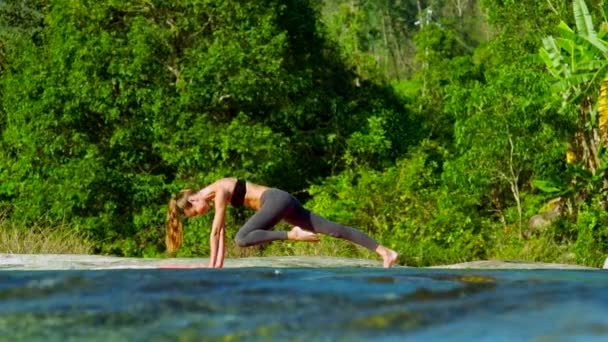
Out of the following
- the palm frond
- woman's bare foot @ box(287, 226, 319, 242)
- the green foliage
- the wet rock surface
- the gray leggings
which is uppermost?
the palm frond

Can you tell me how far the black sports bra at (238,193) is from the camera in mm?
9328

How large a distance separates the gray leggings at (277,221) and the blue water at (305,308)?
8.33 feet

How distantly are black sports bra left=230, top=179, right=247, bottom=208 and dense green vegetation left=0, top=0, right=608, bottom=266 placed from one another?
27.4ft

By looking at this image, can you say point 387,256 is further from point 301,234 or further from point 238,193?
point 238,193

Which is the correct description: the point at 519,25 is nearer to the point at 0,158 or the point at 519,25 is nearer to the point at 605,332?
the point at 0,158

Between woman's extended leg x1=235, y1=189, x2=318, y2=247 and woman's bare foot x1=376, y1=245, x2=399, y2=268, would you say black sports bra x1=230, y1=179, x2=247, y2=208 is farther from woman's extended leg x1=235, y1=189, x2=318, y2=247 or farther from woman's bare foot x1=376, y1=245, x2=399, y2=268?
woman's bare foot x1=376, y1=245, x2=399, y2=268


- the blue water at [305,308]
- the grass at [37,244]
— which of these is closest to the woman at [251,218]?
the blue water at [305,308]

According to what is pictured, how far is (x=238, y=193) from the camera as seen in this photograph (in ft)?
30.8

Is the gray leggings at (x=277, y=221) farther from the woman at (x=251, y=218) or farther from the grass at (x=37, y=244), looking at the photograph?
the grass at (x=37, y=244)

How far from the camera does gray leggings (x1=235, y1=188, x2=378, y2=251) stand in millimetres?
9250

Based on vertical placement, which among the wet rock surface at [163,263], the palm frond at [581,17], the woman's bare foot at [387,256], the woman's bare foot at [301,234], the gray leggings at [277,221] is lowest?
the wet rock surface at [163,263]

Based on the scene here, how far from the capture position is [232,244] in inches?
696

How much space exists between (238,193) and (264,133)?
11757mm

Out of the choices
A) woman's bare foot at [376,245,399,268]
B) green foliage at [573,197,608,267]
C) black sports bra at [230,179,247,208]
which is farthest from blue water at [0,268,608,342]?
green foliage at [573,197,608,267]
